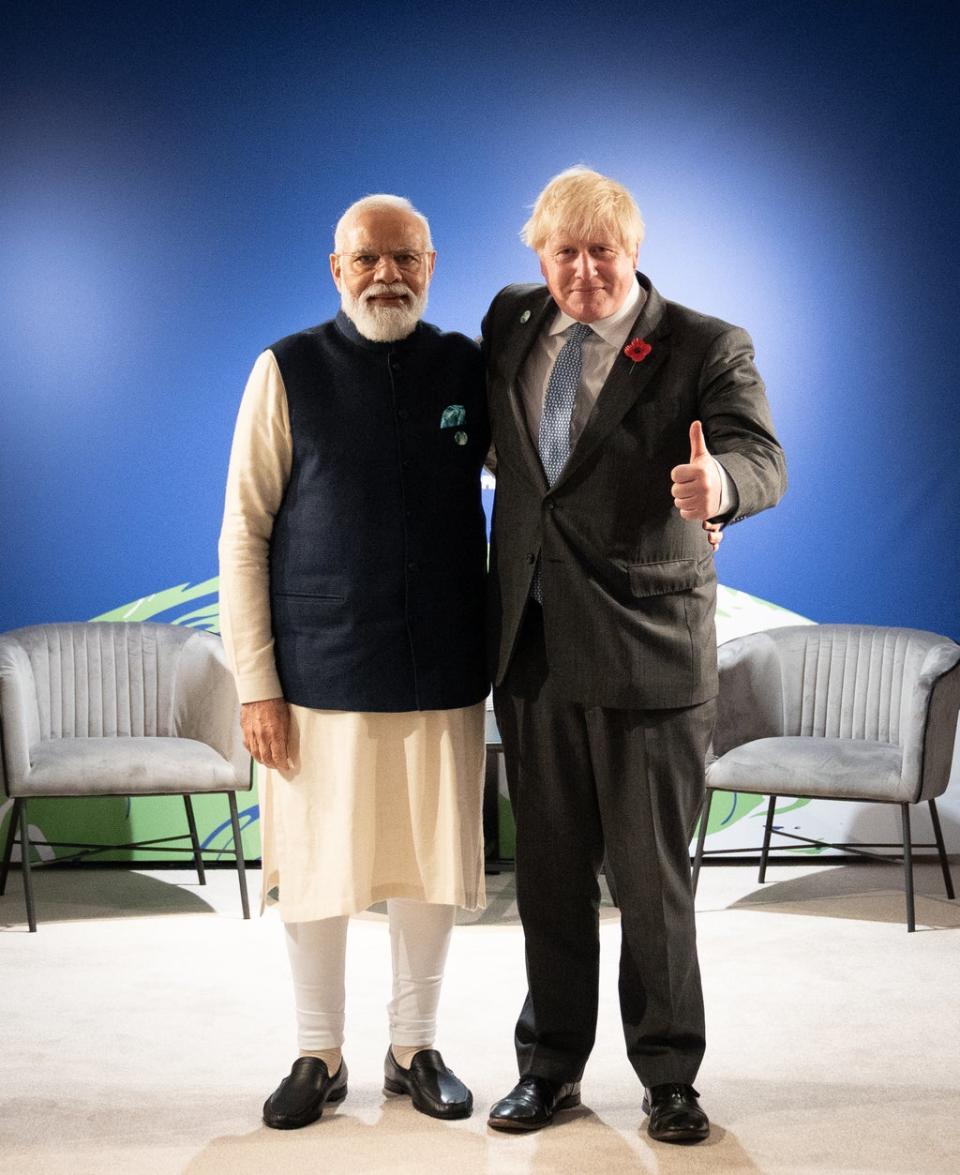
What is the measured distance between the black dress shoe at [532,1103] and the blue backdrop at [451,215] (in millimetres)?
2630

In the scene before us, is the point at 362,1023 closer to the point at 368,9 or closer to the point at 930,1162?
the point at 930,1162

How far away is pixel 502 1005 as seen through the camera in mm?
3412

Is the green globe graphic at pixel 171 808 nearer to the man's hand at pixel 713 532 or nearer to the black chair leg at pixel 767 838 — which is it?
the black chair leg at pixel 767 838

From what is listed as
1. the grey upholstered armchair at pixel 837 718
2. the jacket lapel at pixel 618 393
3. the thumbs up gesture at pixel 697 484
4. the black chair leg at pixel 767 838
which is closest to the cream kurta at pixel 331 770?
the jacket lapel at pixel 618 393

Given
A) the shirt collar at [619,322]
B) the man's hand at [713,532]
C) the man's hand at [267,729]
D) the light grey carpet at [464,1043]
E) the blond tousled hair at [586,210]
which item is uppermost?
the blond tousled hair at [586,210]

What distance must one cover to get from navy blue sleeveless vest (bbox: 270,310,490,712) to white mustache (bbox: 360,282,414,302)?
8 centimetres

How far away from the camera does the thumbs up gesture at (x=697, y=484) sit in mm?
2234

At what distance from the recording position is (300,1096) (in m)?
2.67

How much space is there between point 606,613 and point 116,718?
8.90 ft

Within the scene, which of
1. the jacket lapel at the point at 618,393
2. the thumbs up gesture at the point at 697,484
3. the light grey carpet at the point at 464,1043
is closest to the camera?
the thumbs up gesture at the point at 697,484

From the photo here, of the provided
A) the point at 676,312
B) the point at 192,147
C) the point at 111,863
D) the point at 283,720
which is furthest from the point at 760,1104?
the point at 192,147

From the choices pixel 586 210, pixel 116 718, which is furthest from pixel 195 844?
pixel 586 210

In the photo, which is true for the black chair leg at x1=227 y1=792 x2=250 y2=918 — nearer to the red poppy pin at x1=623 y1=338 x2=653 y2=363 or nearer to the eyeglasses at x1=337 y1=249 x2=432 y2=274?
the eyeglasses at x1=337 y1=249 x2=432 y2=274

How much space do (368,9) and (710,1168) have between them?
155 inches
